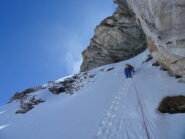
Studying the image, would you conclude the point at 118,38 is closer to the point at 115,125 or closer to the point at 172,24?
the point at 172,24

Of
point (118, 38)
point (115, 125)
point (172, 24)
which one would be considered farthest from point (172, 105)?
point (118, 38)

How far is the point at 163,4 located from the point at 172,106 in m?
4.63

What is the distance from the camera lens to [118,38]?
3016 centimetres

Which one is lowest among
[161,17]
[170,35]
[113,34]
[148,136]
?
[148,136]

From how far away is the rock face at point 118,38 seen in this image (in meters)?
29.5

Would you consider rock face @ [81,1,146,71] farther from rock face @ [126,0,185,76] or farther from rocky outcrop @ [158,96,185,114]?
rocky outcrop @ [158,96,185,114]

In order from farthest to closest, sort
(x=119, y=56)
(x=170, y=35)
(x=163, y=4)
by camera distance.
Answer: (x=119, y=56), (x=170, y=35), (x=163, y=4)

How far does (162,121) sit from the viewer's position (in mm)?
4984

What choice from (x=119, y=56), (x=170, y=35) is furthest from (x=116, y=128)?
(x=119, y=56)

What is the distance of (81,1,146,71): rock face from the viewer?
29453 millimetres

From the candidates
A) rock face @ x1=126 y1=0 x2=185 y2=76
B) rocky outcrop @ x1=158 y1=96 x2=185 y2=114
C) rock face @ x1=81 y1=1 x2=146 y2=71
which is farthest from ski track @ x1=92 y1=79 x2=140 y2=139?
rock face @ x1=81 y1=1 x2=146 y2=71

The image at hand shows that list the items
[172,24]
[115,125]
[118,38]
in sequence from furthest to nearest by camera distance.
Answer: [118,38], [172,24], [115,125]

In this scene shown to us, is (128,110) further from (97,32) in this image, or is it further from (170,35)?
(97,32)

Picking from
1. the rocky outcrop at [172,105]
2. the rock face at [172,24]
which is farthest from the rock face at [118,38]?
the rocky outcrop at [172,105]
